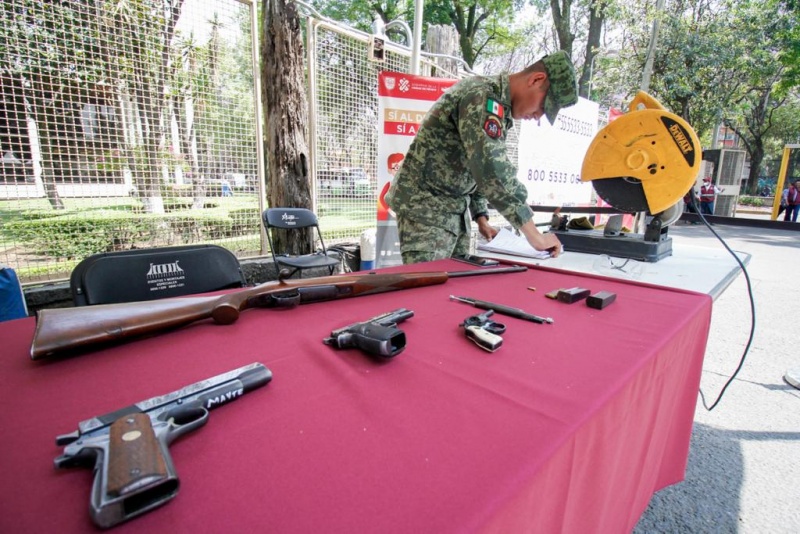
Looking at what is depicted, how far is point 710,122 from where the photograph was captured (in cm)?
1119

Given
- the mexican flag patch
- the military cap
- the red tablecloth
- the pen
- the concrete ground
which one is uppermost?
the military cap

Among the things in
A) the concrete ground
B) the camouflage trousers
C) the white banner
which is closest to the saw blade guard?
the camouflage trousers

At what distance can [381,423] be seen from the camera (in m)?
0.55

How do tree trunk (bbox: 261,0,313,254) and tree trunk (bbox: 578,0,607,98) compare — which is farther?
tree trunk (bbox: 578,0,607,98)

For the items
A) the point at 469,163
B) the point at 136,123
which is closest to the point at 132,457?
the point at 469,163

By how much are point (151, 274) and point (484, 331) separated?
113 centimetres

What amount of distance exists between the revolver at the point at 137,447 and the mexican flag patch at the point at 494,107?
1.43 meters

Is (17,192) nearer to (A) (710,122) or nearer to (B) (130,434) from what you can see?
(B) (130,434)

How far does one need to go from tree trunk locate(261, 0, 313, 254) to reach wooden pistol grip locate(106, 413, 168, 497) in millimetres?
3108

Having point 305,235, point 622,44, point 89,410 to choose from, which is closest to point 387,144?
point 305,235

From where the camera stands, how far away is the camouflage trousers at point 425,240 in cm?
202

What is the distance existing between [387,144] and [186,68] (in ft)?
5.08

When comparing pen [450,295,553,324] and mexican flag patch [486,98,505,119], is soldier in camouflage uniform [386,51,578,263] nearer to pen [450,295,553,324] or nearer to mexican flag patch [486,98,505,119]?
mexican flag patch [486,98,505,119]

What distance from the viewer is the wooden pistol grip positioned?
361 mm
